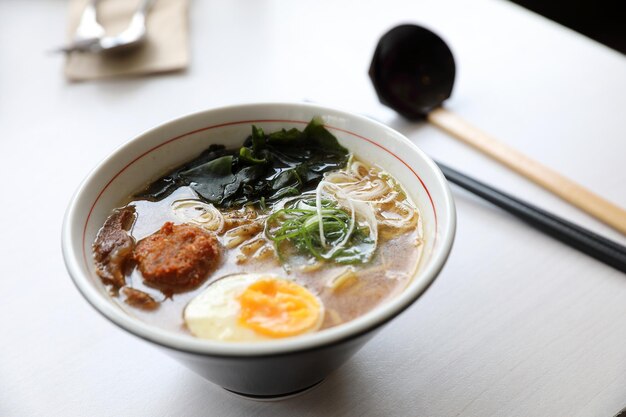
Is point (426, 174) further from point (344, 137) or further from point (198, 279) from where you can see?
point (198, 279)

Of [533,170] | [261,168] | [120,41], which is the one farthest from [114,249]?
[120,41]

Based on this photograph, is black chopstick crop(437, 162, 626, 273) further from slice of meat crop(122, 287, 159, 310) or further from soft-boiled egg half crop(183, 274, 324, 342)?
slice of meat crop(122, 287, 159, 310)

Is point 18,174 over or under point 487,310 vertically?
over

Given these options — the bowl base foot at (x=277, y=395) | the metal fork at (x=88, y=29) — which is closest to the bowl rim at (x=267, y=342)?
the bowl base foot at (x=277, y=395)

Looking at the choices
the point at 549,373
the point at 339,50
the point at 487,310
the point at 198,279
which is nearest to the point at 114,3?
the point at 339,50

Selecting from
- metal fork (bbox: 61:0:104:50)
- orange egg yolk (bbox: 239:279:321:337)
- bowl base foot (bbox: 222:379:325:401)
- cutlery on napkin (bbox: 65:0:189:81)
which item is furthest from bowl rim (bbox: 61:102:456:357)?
metal fork (bbox: 61:0:104:50)

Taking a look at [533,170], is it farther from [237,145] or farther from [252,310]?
[252,310]
